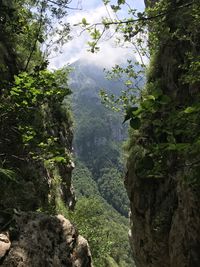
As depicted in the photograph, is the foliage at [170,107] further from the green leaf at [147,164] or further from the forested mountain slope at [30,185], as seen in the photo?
the forested mountain slope at [30,185]

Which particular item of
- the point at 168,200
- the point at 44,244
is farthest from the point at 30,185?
the point at 168,200

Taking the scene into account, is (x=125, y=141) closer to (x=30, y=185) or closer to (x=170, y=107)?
(x=30, y=185)

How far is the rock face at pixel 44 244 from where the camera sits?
28.1 feet

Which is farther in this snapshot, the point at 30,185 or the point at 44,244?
the point at 30,185

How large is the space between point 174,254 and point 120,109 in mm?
7124

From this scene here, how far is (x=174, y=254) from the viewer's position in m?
16.2

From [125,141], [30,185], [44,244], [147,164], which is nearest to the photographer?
[147,164]

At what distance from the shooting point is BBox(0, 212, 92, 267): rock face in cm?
857

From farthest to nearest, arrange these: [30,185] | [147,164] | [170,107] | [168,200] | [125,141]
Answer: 1. [125,141]
2. [168,200]
3. [30,185]
4. [170,107]
5. [147,164]

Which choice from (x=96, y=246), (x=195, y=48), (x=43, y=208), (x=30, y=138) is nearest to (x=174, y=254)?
(x=43, y=208)

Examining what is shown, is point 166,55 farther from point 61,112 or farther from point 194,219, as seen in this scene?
point 194,219

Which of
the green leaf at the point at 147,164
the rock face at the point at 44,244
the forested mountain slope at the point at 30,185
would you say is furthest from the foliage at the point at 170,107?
the rock face at the point at 44,244

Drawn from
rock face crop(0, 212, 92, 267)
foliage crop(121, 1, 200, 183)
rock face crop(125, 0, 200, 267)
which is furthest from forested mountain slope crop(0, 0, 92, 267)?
rock face crop(125, 0, 200, 267)

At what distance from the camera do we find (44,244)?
30.9 ft
